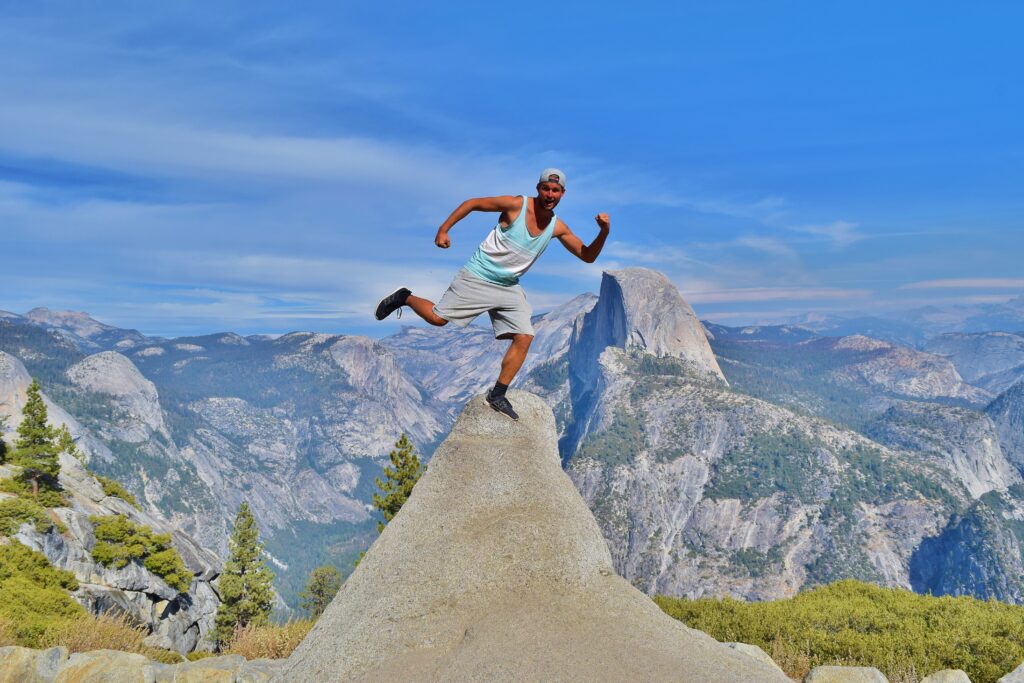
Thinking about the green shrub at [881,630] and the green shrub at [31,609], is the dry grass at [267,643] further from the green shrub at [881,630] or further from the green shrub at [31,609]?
the green shrub at [881,630]

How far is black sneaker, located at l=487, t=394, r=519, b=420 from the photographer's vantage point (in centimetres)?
1038

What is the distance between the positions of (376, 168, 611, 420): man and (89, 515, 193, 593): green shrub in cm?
5083

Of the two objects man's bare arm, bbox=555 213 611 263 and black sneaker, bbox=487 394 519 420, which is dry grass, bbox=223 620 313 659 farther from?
man's bare arm, bbox=555 213 611 263

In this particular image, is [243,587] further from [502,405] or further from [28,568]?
[502,405]

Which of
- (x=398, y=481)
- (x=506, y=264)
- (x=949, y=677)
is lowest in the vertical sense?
(x=398, y=481)

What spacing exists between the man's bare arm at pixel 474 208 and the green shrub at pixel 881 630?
37.9 feet

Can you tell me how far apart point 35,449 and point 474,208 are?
54.4 metres

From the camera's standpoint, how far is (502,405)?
410 inches

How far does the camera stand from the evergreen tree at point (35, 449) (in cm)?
5034

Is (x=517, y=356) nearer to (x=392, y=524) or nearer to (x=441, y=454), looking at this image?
(x=441, y=454)

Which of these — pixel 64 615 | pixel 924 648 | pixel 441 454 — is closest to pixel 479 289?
pixel 441 454

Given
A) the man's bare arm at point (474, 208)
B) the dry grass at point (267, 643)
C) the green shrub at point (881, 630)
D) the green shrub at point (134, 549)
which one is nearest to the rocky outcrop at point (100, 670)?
the dry grass at point (267, 643)

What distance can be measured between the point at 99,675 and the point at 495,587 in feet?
24.7

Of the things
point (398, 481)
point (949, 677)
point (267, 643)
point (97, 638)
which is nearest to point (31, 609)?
point (97, 638)
